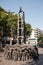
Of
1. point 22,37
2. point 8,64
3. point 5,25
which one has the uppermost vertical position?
point 5,25

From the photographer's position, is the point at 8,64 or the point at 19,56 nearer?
the point at 8,64

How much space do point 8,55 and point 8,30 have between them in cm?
2215

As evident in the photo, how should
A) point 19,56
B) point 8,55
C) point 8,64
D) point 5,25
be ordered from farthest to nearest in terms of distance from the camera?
point 5,25
point 8,55
point 19,56
point 8,64

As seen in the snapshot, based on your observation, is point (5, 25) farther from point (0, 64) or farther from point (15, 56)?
point (0, 64)

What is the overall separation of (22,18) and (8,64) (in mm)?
12113

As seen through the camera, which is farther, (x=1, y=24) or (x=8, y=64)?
(x=1, y=24)

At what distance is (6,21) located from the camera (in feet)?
125

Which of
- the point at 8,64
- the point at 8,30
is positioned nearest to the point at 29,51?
the point at 8,64

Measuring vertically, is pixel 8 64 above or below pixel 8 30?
below

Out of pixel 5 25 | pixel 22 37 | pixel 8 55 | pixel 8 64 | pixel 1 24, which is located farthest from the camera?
pixel 5 25

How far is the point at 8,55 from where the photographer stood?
59.0 ft

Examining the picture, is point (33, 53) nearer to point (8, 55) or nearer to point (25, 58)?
point (25, 58)

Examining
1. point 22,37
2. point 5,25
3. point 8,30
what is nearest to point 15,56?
point 22,37

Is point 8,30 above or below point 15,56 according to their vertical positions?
above
